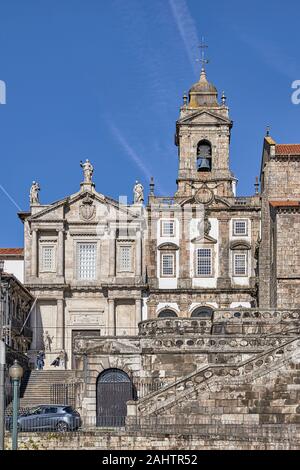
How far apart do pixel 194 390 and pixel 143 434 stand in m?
5.28

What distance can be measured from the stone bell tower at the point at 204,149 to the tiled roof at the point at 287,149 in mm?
6506

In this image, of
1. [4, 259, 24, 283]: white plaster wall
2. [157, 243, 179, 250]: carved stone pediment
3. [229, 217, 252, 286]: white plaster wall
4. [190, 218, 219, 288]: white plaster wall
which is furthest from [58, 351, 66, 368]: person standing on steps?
[229, 217, 252, 286]: white plaster wall

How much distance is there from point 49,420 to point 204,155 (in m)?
32.5

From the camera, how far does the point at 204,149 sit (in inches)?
2758

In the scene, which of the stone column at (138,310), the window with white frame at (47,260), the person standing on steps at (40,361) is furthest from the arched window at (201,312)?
the person standing on steps at (40,361)

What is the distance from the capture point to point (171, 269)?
222 feet

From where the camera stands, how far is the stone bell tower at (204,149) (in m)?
68.6

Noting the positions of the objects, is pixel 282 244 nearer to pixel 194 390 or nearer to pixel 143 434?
pixel 194 390

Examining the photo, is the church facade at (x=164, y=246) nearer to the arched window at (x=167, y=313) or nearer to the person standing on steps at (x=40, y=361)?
the arched window at (x=167, y=313)

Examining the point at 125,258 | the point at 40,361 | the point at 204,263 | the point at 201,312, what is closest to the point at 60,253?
the point at 125,258

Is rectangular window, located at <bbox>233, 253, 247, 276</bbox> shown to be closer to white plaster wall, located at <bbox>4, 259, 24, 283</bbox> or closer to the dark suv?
white plaster wall, located at <bbox>4, 259, 24, 283</bbox>

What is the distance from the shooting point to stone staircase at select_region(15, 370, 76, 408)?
51.4m

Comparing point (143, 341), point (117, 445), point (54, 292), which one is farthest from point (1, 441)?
point (54, 292)

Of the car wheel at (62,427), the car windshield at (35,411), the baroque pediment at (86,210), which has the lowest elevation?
the car wheel at (62,427)
